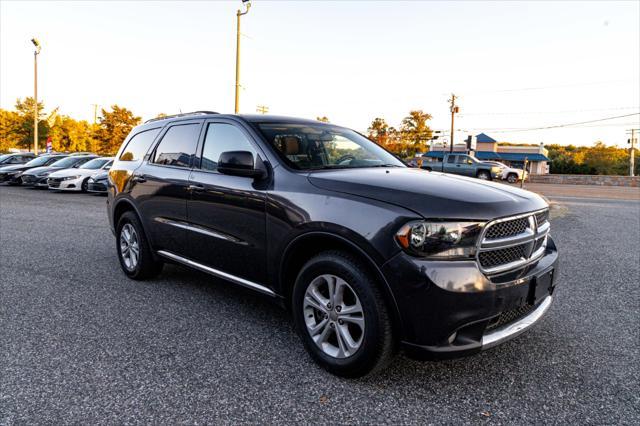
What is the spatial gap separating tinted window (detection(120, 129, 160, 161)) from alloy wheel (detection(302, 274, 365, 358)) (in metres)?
3.03

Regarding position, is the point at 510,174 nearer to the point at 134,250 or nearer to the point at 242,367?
the point at 134,250

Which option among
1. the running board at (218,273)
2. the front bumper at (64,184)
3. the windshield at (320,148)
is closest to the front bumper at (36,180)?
the front bumper at (64,184)

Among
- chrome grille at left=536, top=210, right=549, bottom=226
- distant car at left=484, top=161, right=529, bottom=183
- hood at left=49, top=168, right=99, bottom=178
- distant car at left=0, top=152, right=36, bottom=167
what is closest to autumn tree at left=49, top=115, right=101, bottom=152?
distant car at left=0, top=152, right=36, bottom=167

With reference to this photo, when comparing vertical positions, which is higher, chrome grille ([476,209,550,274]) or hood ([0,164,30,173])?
hood ([0,164,30,173])

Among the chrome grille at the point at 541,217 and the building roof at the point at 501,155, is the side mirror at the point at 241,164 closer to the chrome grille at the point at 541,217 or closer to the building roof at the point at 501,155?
the chrome grille at the point at 541,217

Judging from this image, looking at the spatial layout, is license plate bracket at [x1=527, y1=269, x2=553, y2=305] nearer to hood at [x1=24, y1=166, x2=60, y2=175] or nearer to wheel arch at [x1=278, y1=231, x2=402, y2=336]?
wheel arch at [x1=278, y1=231, x2=402, y2=336]

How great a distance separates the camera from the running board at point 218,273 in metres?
3.59

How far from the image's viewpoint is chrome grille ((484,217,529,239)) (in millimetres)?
2729

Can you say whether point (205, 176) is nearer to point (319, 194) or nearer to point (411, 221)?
point (319, 194)

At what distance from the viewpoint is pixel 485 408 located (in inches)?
106

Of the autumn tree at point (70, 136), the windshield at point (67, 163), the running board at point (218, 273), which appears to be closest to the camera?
the running board at point (218, 273)

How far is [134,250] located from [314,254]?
293cm

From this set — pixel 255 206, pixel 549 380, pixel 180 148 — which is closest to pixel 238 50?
pixel 180 148

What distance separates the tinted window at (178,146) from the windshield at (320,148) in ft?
2.96
